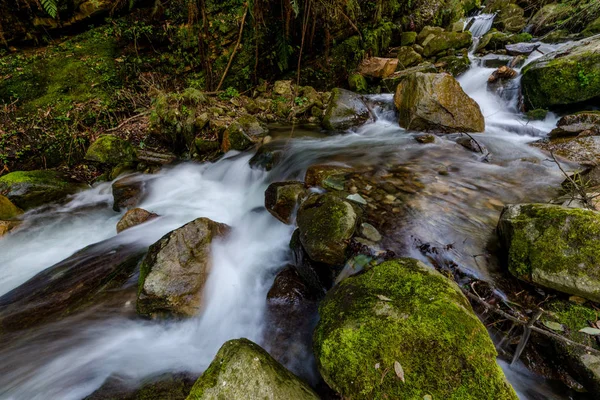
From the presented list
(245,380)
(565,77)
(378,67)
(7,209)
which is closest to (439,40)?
(378,67)

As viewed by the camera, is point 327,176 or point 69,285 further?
point 327,176

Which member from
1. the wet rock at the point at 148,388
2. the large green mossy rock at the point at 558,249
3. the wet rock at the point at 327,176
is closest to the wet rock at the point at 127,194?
the wet rock at the point at 327,176

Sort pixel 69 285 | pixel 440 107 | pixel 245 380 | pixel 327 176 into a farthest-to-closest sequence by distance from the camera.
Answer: pixel 440 107 → pixel 327 176 → pixel 69 285 → pixel 245 380

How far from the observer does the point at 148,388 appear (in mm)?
2170

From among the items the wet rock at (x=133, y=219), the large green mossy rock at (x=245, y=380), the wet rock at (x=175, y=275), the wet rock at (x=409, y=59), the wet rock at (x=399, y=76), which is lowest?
the wet rock at (x=133, y=219)

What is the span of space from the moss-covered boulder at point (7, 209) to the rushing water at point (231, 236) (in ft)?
0.83

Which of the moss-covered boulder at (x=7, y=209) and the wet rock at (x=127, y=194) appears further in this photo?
the wet rock at (x=127, y=194)

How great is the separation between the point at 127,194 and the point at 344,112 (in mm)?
5176

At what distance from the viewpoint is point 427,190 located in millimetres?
3875

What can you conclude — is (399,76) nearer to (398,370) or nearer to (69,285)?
(398,370)

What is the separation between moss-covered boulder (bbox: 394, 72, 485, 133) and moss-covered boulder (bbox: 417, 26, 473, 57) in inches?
167

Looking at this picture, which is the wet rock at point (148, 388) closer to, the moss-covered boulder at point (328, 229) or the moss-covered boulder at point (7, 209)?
the moss-covered boulder at point (328, 229)

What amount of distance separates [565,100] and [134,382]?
28.6 ft

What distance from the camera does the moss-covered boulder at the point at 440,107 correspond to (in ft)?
19.3
